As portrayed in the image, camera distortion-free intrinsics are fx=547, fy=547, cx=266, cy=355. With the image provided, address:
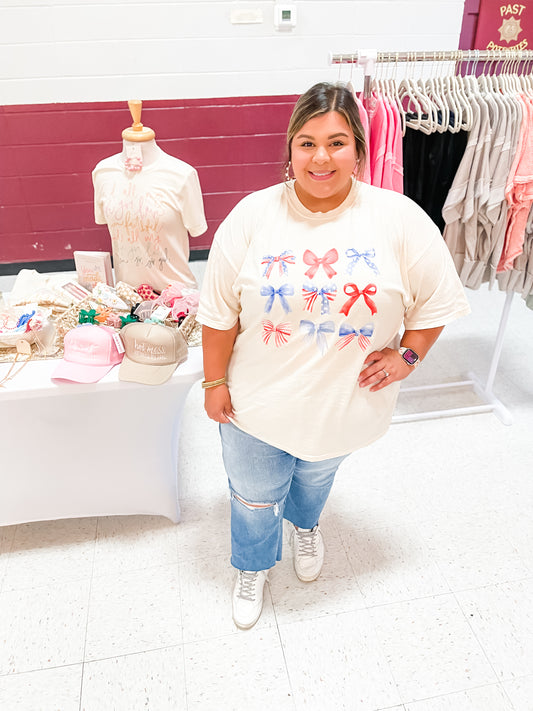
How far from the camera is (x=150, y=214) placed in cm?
195

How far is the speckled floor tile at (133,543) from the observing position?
75.7 inches

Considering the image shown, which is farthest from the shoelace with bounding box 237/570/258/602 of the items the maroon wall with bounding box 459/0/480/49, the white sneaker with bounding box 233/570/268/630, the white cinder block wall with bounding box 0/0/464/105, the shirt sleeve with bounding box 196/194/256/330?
the maroon wall with bounding box 459/0/480/49

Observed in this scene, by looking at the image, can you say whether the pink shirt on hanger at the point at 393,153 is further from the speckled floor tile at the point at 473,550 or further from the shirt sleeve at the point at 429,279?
the speckled floor tile at the point at 473,550

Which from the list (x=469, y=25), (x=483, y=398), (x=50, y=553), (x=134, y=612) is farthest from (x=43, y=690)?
(x=469, y=25)

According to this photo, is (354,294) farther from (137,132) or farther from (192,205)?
(137,132)

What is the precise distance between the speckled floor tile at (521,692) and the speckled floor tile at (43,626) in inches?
49.6

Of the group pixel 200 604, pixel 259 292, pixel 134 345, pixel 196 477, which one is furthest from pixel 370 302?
pixel 196 477

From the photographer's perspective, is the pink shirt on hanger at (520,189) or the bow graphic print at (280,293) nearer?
the bow graphic print at (280,293)

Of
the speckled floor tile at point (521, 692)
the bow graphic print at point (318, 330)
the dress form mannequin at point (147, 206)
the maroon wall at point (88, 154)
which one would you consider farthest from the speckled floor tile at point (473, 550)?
the maroon wall at point (88, 154)

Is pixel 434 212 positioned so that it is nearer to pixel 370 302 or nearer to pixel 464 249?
pixel 464 249

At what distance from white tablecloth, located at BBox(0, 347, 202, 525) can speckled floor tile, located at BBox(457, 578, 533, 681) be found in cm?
108

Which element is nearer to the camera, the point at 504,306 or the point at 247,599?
the point at 247,599

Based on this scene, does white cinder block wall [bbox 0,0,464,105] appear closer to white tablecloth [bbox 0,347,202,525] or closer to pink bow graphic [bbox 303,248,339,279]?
white tablecloth [bbox 0,347,202,525]

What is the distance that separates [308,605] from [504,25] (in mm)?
3759
